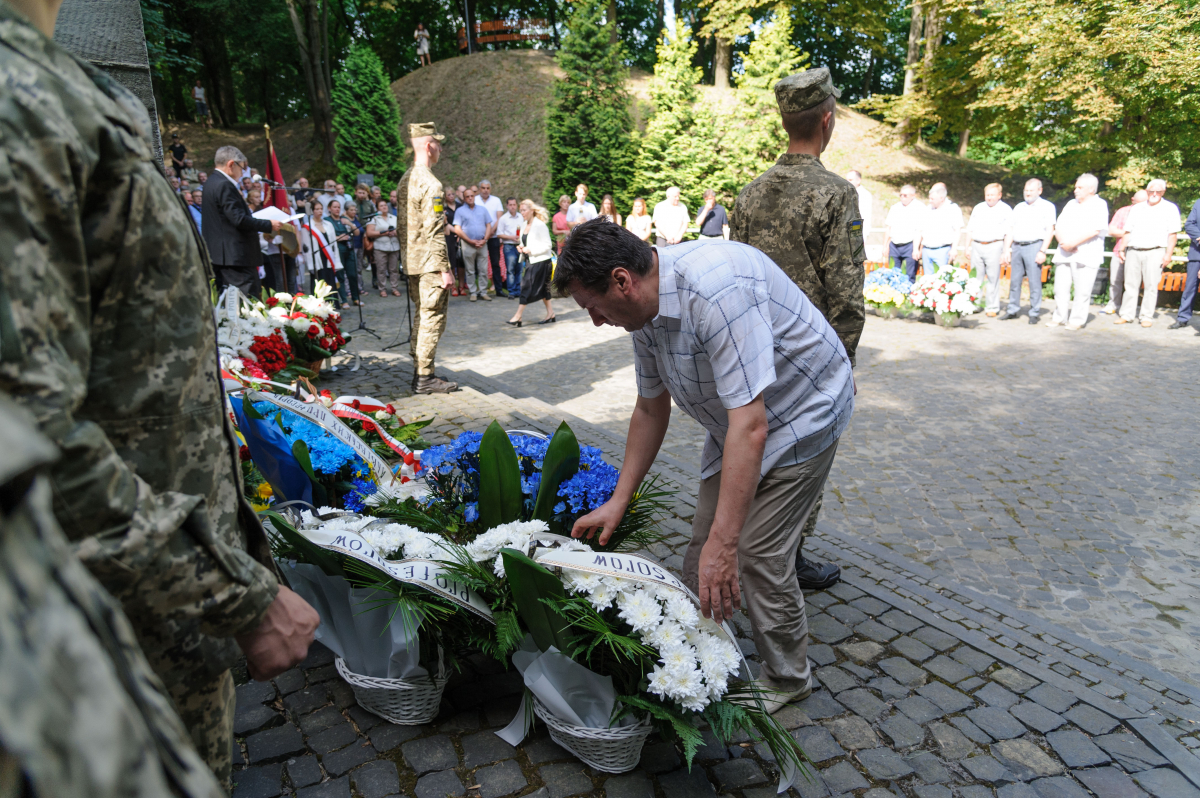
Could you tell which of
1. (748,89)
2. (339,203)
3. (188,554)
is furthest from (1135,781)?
(748,89)

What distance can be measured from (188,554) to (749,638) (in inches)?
104

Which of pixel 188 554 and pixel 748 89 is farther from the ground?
pixel 748 89

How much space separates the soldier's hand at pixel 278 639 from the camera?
3.99 feet

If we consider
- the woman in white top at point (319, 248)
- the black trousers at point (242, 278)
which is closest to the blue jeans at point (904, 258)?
the woman in white top at point (319, 248)

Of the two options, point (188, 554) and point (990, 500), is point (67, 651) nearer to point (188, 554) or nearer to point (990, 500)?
point (188, 554)

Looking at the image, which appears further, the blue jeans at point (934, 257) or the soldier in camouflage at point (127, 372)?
the blue jeans at point (934, 257)

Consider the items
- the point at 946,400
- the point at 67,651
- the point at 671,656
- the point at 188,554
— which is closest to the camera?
the point at 67,651

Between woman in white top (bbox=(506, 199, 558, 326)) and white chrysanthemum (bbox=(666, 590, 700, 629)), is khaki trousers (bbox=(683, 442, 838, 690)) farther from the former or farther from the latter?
woman in white top (bbox=(506, 199, 558, 326))

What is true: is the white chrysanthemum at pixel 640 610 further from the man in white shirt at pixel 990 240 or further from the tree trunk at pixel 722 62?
the tree trunk at pixel 722 62

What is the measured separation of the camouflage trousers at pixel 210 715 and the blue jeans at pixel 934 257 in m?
12.4

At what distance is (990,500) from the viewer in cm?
483

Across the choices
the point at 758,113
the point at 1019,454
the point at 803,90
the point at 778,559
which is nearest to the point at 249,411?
the point at 778,559

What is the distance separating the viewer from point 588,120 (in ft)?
64.8

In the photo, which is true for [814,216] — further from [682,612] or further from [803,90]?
[682,612]
